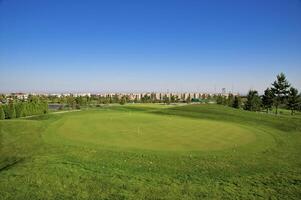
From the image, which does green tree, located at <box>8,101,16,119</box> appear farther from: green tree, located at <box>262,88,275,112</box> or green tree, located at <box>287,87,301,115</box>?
green tree, located at <box>287,87,301,115</box>

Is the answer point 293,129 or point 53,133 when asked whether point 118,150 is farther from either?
point 293,129

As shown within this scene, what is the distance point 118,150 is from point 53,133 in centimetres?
753

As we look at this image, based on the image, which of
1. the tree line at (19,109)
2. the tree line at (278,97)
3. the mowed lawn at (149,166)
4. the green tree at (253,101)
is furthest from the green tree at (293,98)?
the tree line at (19,109)

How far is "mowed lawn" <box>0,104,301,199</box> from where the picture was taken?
809 centimetres

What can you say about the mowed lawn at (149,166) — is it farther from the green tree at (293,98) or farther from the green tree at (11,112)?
the green tree at (293,98)

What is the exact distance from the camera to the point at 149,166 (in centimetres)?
1061

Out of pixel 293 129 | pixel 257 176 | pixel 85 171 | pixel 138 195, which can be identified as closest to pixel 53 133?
pixel 85 171

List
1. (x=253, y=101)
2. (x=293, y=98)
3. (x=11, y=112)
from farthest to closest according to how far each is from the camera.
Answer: (x=253, y=101)
(x=293, y=98)
(x=11, y=112)

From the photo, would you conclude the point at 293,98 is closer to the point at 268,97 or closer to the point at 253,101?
the point at 268,97

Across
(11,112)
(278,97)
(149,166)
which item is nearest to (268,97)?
(278,97)

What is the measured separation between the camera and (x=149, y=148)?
1350 centimetres

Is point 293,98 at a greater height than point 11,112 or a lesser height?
greater

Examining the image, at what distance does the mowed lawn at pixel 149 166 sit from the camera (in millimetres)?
8094

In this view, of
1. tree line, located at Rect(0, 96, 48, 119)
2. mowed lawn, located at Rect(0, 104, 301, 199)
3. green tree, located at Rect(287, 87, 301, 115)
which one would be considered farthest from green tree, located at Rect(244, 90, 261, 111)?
tree line, located at Rect(0, 96, 48, 119)
